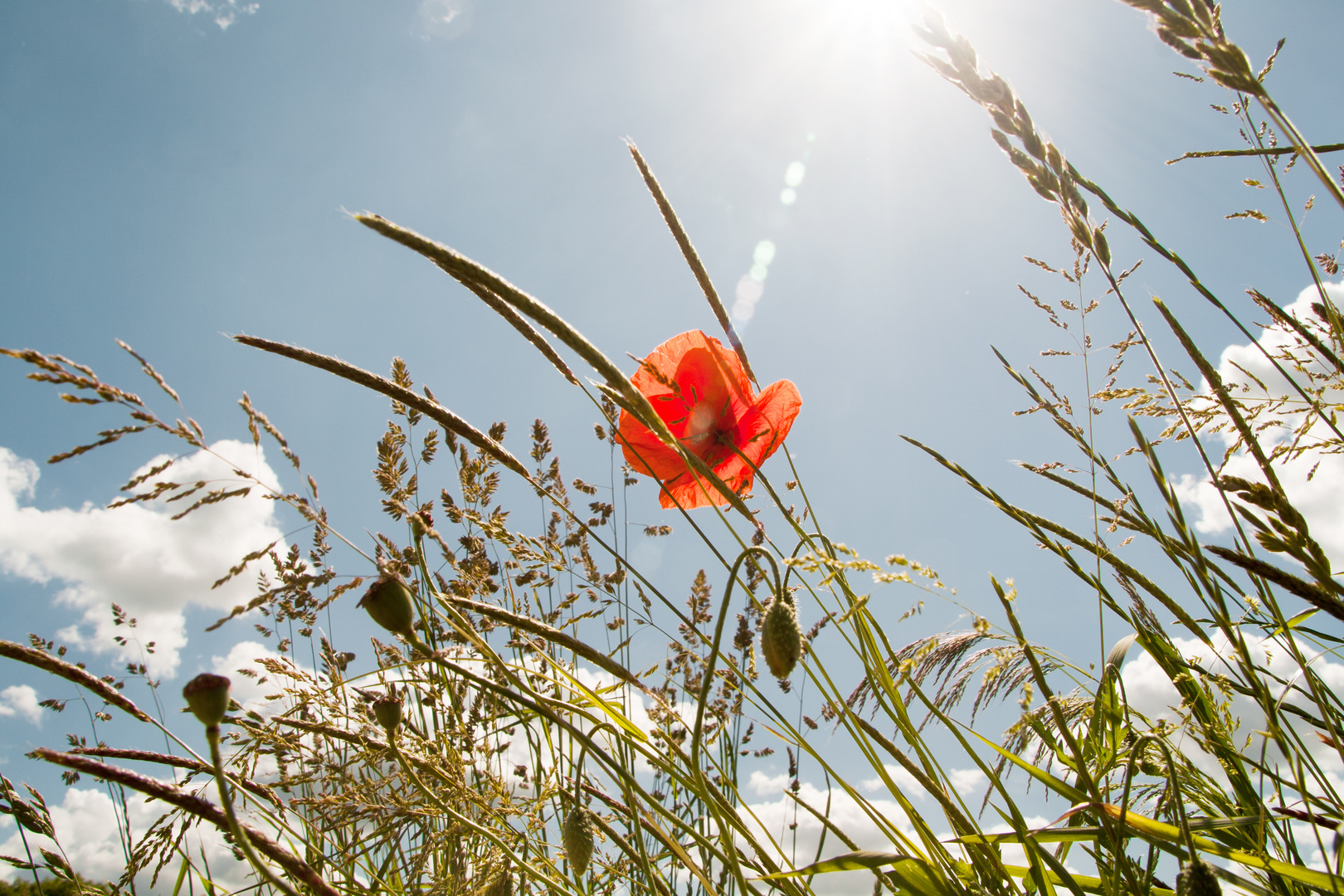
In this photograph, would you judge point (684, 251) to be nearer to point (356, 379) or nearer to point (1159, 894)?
point (356, 379)

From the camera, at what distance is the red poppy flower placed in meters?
1.29

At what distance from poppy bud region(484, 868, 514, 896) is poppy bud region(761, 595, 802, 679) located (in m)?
0.51

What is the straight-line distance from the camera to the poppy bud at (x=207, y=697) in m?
0.58

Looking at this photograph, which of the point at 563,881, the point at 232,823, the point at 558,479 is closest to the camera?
the point at 232,823

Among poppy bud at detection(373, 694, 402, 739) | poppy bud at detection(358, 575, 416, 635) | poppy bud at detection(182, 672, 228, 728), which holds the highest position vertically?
poppy bud at detection(358, 575, 416, 635)

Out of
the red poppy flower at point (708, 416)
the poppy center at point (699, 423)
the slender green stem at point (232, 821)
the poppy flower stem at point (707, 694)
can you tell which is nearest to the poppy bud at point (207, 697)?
the slender green stem at point (232, 821)

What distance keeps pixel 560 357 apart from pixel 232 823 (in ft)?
2.09

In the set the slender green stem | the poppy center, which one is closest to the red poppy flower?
the poppy center

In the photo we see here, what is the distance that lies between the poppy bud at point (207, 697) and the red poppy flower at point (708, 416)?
673 millimetres

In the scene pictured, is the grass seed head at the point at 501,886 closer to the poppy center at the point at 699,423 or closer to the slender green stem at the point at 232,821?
the slender green stem at the point at 232,821

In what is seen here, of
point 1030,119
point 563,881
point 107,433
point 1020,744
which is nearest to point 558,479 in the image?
point 107,433

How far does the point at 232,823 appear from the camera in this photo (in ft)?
1.56

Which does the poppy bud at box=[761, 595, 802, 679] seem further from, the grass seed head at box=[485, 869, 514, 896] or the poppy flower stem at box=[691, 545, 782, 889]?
the grass seed head at box=[485, 869, 514, 896]

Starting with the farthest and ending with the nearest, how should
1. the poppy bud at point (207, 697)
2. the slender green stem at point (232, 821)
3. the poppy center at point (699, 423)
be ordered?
the poppy center at point (699, 423) < the poppy bud at point (207, 697) < the slender green stem at point (232, 821)
